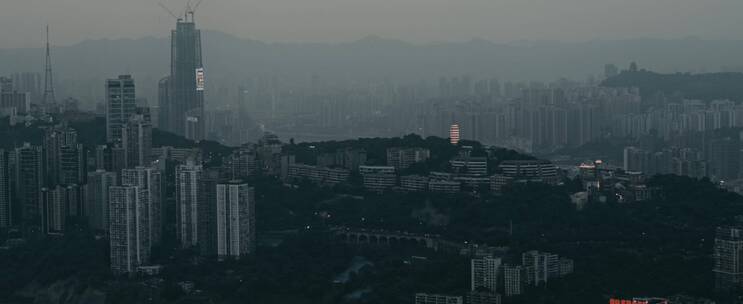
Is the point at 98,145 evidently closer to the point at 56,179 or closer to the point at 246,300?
the point at 56,179

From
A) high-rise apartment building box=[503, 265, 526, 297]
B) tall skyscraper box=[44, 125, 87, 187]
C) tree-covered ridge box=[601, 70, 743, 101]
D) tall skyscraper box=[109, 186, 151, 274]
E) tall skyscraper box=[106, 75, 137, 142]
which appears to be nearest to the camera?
high-rise apartment building box=[503, 265, 526, 297]

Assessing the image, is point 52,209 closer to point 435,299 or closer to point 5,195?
point 5,195

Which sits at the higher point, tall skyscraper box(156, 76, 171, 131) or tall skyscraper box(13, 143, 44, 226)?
tall skyscraper box(156, 76, 171, 131)

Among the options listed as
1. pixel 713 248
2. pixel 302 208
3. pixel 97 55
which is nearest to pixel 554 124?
pixel 97 55

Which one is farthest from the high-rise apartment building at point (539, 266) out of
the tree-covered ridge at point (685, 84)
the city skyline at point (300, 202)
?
the tree-covered ridge at point (685, 84)

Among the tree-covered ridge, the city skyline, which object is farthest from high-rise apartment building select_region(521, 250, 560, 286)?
the tree-covered ridge

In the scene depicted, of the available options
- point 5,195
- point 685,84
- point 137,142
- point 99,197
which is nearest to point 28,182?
point 5,195

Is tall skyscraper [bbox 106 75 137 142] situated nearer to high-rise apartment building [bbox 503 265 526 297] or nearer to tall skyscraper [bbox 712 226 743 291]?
high-rise apartment building [bbox 503 265 526 297]
